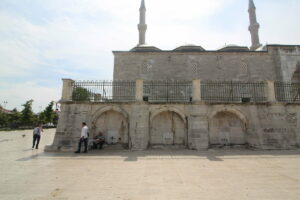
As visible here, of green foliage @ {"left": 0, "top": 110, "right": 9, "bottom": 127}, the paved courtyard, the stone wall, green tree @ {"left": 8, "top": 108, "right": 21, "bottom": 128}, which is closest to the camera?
the paved courtyard

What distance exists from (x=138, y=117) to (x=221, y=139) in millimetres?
5385

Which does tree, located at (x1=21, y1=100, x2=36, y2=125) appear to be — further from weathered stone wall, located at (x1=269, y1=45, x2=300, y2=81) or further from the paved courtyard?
weathered stone wall, located at (x1=269, y1=45, x2=300, y2=81)

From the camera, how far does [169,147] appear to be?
32.9 ft

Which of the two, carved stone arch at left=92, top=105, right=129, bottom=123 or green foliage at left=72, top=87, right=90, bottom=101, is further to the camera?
green foliage at left=72, top=87, right=90, bottom=101

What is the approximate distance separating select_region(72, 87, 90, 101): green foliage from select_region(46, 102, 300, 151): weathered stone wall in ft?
2.54

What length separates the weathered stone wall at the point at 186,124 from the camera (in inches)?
379

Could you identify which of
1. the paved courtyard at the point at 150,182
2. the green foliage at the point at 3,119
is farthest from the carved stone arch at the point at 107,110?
the green foliage at the point at 3,119

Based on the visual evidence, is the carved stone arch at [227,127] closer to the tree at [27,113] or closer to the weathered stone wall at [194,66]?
the weathered stone wall at [194,66]

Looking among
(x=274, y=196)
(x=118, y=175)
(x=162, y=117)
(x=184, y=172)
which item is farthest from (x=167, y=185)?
(x=162, y=117)

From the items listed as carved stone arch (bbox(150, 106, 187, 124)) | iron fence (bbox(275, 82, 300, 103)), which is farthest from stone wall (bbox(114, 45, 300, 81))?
carved stone arch (bbox(150, 106, 187, 124))

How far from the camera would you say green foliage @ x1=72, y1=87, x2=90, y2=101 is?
10719 mm

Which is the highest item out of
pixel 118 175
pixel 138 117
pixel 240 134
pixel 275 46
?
pixel 275 46

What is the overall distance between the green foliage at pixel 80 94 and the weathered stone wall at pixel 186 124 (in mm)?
774

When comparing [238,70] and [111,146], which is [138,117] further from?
[238,70]
